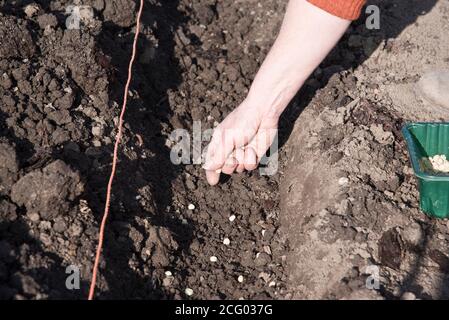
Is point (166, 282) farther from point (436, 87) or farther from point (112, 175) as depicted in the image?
point (436, 87)

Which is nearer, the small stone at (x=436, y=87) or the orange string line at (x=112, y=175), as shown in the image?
the orange string line at (x=112, y=175)

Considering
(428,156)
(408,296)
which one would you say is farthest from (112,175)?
(428,156)

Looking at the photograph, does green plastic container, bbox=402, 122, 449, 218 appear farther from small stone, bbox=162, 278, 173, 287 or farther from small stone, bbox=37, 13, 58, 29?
small stone, bbox=37, 13, 58, 29

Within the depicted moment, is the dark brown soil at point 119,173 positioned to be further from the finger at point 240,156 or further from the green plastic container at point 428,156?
the green plastic container at point 428,156

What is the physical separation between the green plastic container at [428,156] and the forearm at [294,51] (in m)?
0.61

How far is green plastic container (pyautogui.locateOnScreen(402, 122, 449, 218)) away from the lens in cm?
290

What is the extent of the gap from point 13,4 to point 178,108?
3.47ft

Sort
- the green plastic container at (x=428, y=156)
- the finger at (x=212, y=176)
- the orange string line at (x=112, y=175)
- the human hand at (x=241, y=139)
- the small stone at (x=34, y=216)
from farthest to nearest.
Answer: the finger at (x=212, y=176), the human hand at (x=241, y=139), the green plastic container at (x=428, y=156), the small stone at (x=34, y=216), the orange string line at (x=112, y=175)

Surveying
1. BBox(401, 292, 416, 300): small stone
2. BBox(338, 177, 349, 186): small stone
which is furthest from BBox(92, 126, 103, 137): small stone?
BBox(401, 292, 416, 300): small stone

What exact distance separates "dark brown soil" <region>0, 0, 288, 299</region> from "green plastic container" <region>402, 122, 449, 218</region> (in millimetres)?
729

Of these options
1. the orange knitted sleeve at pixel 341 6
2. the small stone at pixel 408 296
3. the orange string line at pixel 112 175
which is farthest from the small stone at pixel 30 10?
the small stone at pixel 408 296

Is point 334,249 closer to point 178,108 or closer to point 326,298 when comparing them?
point 326,298

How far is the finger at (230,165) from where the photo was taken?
3.13 m

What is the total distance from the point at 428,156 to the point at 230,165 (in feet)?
3.25
